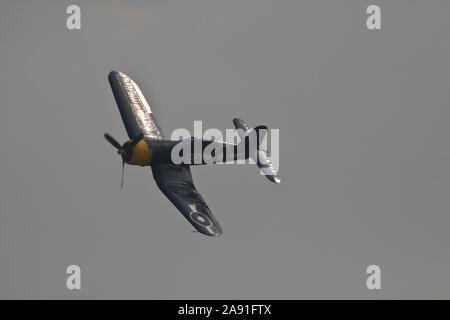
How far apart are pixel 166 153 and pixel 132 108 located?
476 centimetres

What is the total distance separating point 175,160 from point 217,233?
18.5 feet

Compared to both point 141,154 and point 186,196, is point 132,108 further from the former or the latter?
point 186,196

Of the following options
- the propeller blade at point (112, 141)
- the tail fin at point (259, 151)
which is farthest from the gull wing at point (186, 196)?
the tail fin at point (259, 151)

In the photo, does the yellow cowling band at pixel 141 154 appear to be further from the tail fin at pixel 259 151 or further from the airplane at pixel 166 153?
the tail fin at pixel 259 151

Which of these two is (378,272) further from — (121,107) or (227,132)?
(121,107)

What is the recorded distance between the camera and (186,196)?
5003 centimetres

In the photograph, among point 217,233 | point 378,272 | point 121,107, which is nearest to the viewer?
point 217,233

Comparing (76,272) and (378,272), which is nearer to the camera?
(76,272)

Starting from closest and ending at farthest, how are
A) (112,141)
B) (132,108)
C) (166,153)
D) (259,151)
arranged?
1. (112,141)
2. (166,153)
3. (132,108)
4. (259,151)

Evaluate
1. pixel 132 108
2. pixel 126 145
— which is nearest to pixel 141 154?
pixel 126 145

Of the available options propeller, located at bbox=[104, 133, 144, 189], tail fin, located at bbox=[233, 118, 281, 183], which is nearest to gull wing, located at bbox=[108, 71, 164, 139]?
propeller, located at bbox=[104, 133, 144, 189]

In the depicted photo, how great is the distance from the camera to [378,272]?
5931 centimetres
